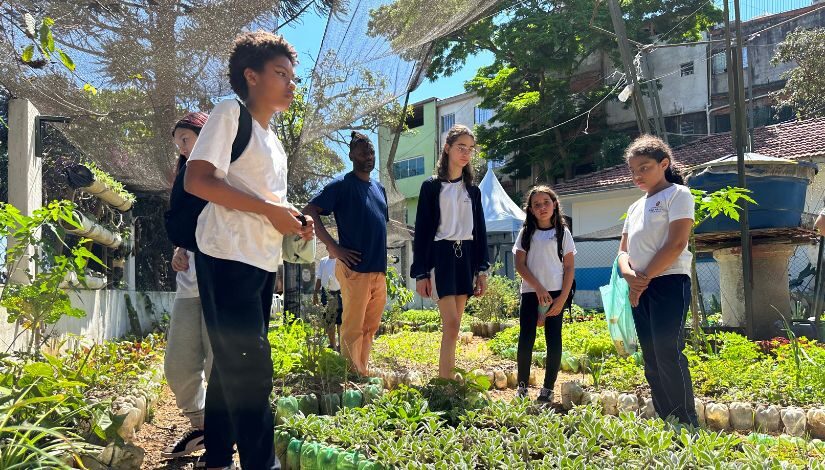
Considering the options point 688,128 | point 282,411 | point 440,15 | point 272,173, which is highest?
point 688,128

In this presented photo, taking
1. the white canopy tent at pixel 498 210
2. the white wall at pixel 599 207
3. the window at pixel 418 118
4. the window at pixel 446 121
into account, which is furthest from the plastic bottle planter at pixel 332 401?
the window at pixel 418 118

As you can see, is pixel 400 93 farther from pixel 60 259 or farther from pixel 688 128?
pixel 688 128

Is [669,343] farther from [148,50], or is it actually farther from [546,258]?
[148,50]

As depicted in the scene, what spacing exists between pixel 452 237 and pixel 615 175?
1661 centimetres

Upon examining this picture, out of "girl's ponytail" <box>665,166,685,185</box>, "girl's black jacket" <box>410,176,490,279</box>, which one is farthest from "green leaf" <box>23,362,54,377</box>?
"girl's ponytail" <box>665,166,685,185</box>

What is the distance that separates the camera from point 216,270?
2436mm

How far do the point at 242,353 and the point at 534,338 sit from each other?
289 cm

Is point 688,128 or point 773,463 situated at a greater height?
point 688,128

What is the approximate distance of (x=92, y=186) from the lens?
277 inches

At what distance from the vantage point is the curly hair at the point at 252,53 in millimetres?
2621

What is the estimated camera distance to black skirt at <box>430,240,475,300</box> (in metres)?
4.31

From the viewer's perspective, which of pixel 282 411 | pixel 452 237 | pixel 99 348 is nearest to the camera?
pixel 282 411

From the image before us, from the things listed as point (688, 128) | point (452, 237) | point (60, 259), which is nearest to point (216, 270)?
point (60, 259)

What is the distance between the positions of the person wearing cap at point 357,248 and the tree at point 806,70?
19.3m
